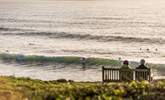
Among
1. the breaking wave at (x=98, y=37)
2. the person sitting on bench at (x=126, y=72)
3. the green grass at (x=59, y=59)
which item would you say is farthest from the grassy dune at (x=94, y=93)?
the breaking wave at (x=98, y=37)

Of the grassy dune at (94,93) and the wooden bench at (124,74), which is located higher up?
the grassy dune at (94,93)

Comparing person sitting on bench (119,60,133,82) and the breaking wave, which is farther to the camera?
the breaking wave

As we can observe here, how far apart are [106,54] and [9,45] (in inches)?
494

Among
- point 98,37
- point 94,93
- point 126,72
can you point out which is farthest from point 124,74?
point 98,37

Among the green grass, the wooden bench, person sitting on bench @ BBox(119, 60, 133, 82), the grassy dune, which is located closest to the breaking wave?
the green grass

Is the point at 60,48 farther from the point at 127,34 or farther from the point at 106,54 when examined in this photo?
the point at 127,34

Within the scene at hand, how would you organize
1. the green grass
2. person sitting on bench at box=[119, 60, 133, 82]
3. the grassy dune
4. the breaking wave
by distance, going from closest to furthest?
the grassy dune → person sitting on bench at box=[119, 60, 133, 82] → the green grass → the breaking wave

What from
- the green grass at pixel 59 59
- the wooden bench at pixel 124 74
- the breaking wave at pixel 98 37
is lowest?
the breaking wave at pixel 98 37

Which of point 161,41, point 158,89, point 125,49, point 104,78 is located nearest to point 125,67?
point 104,78

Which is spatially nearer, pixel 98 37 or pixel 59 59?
pixel 59 59

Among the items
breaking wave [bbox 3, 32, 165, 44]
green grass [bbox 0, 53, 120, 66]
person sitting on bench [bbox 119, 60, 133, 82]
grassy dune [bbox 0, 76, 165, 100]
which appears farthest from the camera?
breaking wave [bbox 3, 32, 165, 44]

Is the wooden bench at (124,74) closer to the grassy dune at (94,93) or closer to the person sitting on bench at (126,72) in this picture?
the person sitting on bench at (126,72)

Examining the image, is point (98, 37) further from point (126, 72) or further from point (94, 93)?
point (94, 93)

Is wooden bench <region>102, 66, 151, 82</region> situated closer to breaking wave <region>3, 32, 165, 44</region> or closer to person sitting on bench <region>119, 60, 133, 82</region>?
person sitting on bench <region>119, 60, 133, 82</region>
